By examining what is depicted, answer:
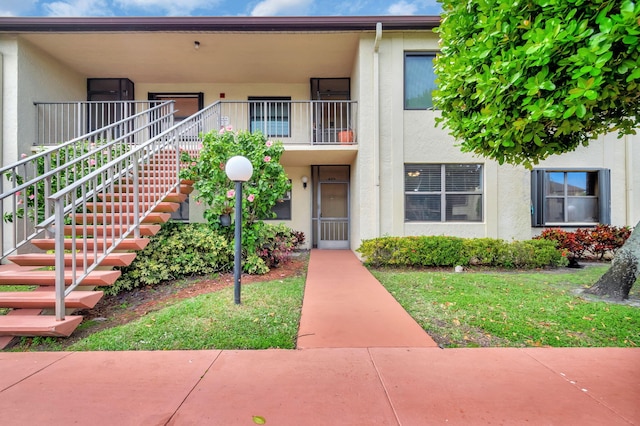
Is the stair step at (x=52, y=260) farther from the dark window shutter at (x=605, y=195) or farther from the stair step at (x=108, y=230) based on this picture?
the dark window shutter at (x=605, y=195)

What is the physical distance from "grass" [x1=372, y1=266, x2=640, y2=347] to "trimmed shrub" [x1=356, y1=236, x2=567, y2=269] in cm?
94

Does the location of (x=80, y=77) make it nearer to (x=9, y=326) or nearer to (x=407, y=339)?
(x=9, y=326)

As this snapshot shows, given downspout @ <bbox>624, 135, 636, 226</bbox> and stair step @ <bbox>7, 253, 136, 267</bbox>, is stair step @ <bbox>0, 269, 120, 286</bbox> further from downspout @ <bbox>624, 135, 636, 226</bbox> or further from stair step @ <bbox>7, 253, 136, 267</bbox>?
downspout @ <bbox>624, 135, 636, 226</bbox>

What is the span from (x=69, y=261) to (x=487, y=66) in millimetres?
5840

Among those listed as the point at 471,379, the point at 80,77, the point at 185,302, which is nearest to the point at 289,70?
the point at 80,77

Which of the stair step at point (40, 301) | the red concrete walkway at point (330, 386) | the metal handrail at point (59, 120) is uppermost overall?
the metal handrail at point (59, 120)

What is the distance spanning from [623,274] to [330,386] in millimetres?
4941

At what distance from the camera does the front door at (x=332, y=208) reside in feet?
32.7

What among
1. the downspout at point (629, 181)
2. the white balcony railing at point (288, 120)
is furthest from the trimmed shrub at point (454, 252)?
the white balcony railing at point (288, 120)

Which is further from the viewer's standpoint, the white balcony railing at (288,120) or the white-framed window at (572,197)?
the white balcony railing at (288,120)

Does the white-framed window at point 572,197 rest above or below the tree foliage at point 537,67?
below

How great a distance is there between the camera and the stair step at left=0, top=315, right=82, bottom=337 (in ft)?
10.2

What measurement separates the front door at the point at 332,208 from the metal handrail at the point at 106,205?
153 inches

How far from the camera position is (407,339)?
3.20 metres
